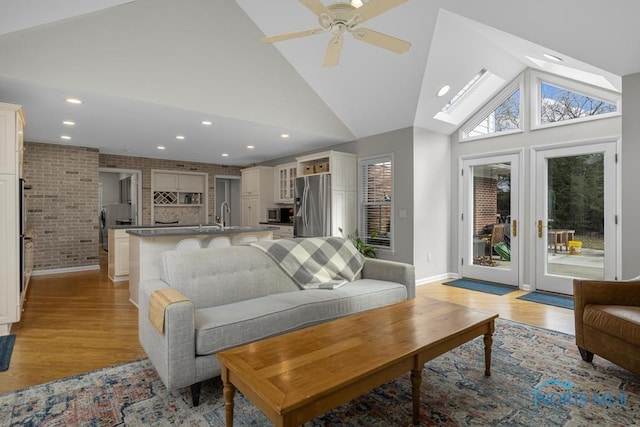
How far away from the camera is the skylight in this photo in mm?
4875

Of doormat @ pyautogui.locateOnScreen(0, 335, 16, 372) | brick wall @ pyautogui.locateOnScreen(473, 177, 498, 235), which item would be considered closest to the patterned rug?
doormat @ pyautogui.locateOnScreen(0, 335, 16, 372)

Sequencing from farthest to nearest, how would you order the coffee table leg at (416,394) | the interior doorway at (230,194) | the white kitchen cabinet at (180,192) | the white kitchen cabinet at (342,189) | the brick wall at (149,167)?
the interior doorway at (230,194)
the white kitchen cabinet at (180,192)
the brick wall at (149,167)
the white kitchen cabinet at (342,189)
the coffee table leg at (416,394)

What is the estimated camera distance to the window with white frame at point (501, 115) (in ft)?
16.3

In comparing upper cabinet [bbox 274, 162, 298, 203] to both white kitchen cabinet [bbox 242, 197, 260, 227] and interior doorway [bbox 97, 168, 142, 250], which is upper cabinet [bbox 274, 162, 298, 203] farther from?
interior doorway [bbox 97, 168, 142, 250]

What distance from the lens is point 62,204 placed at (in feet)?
20.2

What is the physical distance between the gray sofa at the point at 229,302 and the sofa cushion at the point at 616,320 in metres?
1.37

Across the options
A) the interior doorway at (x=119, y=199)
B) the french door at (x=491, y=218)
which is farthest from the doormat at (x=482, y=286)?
the interior doorway at (x=119, y=199)

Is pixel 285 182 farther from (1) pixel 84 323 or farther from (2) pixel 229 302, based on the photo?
(2) pixel 229 302

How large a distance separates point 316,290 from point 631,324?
2.21 m

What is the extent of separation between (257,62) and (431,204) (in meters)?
3.38

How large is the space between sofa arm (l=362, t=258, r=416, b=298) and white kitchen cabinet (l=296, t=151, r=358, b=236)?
226 cm

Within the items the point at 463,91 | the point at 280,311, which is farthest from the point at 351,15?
the point at 463,91

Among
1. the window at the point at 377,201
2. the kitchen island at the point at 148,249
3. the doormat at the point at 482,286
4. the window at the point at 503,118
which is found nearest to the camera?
the kitchen island at the point at 148,249

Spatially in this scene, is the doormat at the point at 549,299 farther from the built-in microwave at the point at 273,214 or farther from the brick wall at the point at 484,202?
the built-in microwave at the point at 273,214
